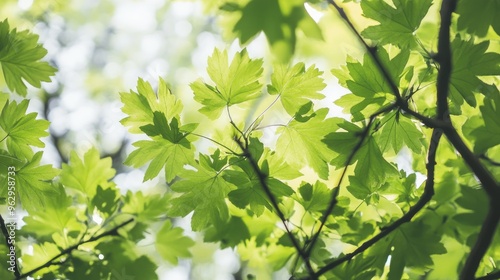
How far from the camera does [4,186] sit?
4.02ft

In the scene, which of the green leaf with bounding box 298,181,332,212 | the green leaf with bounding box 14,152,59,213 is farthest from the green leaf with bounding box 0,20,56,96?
the green leaf with bounding box 298,181,332,212

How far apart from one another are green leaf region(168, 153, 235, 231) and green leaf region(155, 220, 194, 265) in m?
0.43

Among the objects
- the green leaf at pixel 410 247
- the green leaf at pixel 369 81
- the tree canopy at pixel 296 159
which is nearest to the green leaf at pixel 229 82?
the tree canopy at pixel 296 159

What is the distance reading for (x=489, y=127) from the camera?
100cm

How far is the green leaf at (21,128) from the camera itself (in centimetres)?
120

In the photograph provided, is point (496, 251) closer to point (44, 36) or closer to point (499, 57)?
point (499, 57)

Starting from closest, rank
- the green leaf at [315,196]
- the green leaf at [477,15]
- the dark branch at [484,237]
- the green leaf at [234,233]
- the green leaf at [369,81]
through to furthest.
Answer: the dark branch at [484,237]
the green leaf at [477,15]
the green leaf at [369,81]
the green leaf at [315,196]
the green leaf at [234,233]

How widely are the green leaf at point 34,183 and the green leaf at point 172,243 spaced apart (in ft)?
1.36

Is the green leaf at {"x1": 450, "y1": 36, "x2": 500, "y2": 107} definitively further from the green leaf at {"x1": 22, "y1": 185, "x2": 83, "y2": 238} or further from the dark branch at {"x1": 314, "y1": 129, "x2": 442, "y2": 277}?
the green leaf at {"x1": 22, "y1": 185, "x2": 83, "y2": 238}

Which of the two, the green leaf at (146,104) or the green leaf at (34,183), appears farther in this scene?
the green leaf at (34,183)

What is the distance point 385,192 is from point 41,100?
5599mm

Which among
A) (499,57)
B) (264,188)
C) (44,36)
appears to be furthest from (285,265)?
(44,36)

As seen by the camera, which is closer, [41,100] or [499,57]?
[499,57]

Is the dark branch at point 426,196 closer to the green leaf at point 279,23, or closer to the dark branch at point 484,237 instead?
the dark branch at point 484,237
